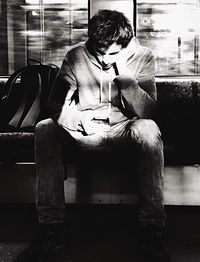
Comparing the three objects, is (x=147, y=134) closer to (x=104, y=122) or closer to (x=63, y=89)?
(x=104, y=122)

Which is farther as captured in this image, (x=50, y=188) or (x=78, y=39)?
(x=78, y=39)

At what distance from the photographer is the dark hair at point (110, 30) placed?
242 cm

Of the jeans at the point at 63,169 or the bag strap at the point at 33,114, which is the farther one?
the bag strap at the point at 33,114

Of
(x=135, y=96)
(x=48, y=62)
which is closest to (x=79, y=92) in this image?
(x=135, y=96)

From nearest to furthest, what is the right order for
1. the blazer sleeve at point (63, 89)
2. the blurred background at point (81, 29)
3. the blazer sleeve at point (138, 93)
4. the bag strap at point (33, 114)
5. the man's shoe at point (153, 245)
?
the man's shoe at point (153, 245) < the blazer sleeve at point (138, 93) < the blazer sleeve at point (63, 89) < the bag strap at point (33, 114) < the blurred background at point (81, 29)

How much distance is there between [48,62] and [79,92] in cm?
111

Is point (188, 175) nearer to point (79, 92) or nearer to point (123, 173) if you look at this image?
point (123, 173)

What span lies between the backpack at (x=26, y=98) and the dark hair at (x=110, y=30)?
1.73ft

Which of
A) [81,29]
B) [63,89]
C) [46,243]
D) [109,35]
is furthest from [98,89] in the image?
[81,29]

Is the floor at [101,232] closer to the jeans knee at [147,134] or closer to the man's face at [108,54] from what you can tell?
the jeans knee at [147,134]

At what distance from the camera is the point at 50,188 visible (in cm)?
205

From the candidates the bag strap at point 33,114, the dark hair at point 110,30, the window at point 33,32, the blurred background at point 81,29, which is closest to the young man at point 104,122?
the dark hair at point 110,30

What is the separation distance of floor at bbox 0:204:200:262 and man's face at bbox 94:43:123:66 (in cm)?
95

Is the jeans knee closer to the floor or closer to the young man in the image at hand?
the young man
